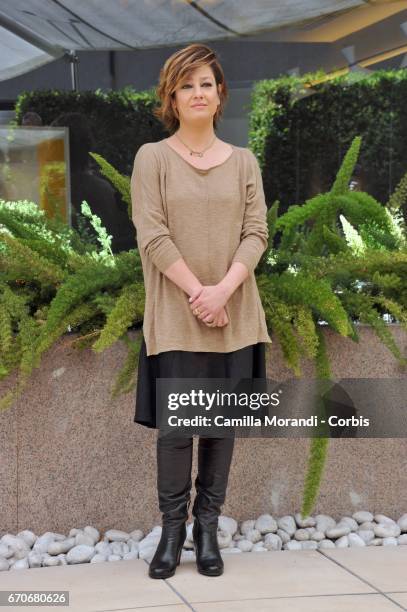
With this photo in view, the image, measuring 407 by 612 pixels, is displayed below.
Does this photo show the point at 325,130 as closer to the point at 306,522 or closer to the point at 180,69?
the point at 306,522

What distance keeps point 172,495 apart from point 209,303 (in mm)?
623

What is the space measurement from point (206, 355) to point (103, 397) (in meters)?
0.72

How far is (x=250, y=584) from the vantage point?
121 inches

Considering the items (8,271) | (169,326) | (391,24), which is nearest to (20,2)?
(391,24)

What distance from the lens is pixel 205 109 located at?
9.80ft

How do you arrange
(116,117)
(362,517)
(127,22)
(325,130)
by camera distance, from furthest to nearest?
(325,130) < (116,117) < (127,22) < (362,517)

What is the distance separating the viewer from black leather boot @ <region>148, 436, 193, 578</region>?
3.03m

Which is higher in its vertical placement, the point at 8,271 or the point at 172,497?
the point at 8,271

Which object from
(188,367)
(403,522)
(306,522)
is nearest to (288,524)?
(306,522)

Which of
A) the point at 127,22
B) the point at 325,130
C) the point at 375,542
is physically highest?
the point at 127,22

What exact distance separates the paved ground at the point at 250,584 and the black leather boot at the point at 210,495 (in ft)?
0.17

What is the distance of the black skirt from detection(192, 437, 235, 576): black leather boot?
0.20 metres

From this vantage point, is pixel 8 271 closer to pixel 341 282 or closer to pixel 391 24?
pixel 341 282

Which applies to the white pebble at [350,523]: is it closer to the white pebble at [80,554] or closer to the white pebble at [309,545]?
the white pebble at [309,545]
